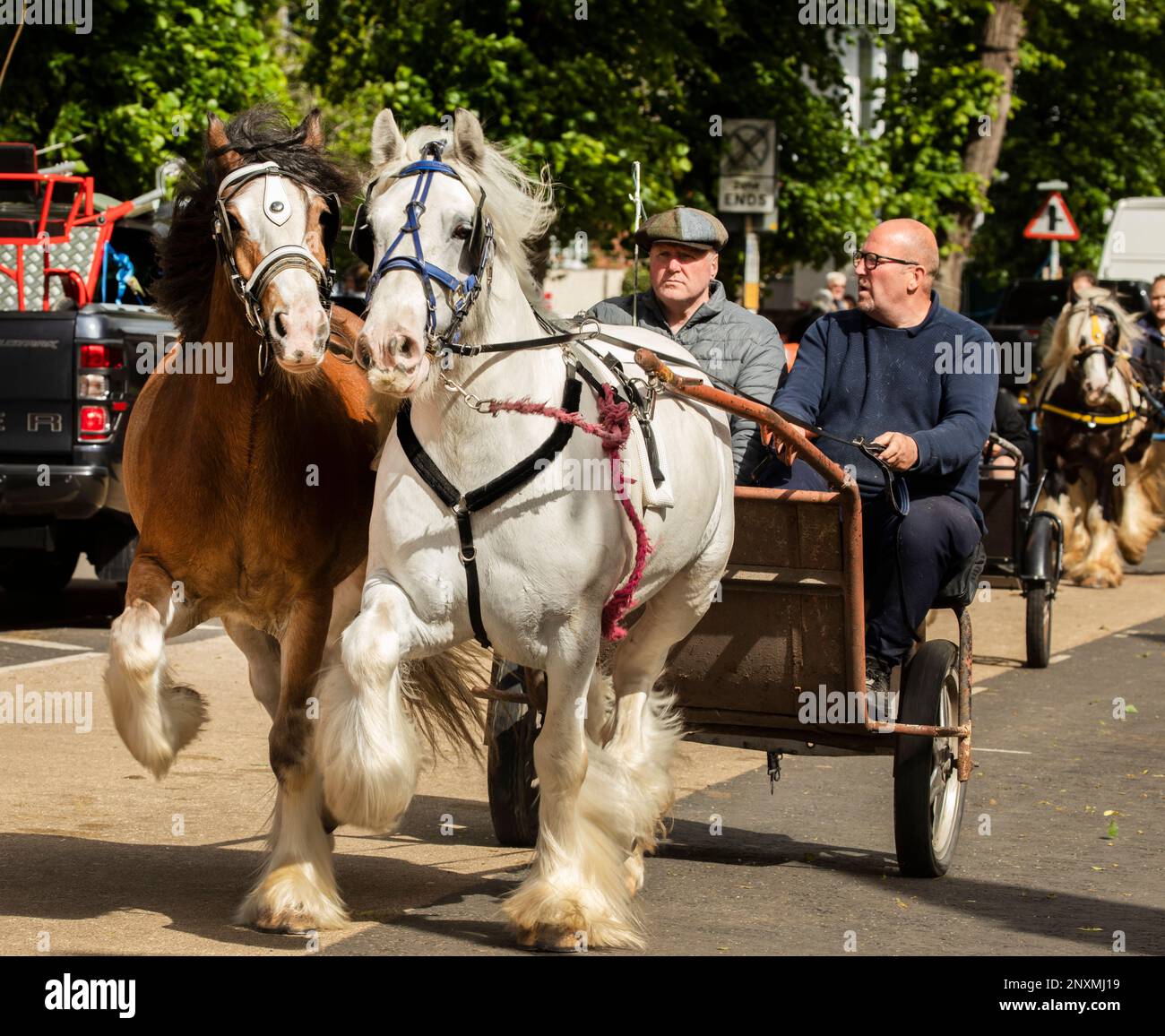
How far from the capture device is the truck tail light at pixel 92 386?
11.2m

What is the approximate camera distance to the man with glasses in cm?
643

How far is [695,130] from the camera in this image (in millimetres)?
19328

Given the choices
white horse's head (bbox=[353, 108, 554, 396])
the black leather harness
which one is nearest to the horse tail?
the black leather harness

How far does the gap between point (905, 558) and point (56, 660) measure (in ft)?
18.4

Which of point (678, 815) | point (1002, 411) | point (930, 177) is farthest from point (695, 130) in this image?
point (678, 815)

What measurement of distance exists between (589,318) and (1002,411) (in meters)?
6.91

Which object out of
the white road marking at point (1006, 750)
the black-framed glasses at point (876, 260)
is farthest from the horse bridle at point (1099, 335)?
the black-framed glasses at point (876, 260)

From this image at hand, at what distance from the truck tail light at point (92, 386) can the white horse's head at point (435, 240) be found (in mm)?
6367

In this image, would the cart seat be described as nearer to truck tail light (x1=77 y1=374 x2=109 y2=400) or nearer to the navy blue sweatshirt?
the navy blue sweatshirt

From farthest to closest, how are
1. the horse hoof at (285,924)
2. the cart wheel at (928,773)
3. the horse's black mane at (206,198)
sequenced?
1. the cart wheel at (928,773)
2. the horse's black mane at (206,198)
3. the horse hoof at (285,924)

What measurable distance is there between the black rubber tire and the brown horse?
24.5 feet

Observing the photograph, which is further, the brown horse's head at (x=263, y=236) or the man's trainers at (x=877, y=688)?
the man's trainers at (x=877, y=688)

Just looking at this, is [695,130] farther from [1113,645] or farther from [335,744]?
[335,744]

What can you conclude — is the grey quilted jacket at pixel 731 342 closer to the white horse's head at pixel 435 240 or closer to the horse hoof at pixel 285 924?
the white horse's head at pixel 435 240
